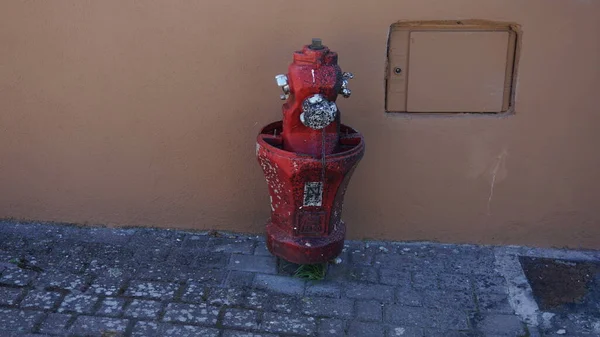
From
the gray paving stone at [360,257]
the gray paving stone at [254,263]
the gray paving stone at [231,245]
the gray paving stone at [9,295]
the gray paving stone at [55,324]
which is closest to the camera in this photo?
the gray paving stone at [55,324]

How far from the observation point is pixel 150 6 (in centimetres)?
405

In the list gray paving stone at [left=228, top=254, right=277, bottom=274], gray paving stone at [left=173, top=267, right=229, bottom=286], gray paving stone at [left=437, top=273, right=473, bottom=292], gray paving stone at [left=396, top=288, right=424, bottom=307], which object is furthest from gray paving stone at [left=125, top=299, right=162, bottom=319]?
gray paving stone at [left=437, top=273, right=473, bottom=292]

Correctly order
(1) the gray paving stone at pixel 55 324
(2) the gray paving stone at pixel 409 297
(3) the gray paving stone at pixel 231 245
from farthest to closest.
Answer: (3) the gray paving stone at pixel 231 245 → (2) the gray paving stone at pixel 409 297 → (1) the gray paving stone at pixel 55 324

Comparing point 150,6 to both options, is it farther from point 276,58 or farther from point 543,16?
point 543,16

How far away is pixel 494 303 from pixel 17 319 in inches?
100

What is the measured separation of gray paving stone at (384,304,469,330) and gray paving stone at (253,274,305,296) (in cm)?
51

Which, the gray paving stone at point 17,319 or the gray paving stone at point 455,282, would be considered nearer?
the gray paving stone at point 17,319

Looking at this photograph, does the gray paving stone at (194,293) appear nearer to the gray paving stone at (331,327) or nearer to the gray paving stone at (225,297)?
the gray paving stone at (225,297)

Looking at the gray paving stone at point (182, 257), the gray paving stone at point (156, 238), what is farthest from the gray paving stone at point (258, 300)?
the gray paving stone at point (156, 238)

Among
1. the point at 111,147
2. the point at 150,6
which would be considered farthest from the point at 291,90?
the point at 111,147

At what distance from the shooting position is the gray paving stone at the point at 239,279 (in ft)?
13.0

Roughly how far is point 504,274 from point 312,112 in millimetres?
1611

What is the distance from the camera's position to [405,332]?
11.7ft

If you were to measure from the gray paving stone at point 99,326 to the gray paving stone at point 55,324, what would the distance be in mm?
49
